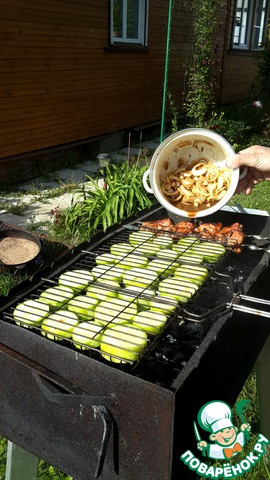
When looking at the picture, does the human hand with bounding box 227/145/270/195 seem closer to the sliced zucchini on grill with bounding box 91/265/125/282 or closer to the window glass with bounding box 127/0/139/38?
the sliced zucchini on grill with bounding box 91/265/125/282

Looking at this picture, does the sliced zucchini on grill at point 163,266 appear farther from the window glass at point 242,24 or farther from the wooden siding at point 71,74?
the window glass at point 242,24

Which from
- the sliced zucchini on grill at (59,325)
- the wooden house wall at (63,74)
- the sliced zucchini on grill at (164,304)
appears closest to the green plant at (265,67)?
the wooden house wall at (63,74)

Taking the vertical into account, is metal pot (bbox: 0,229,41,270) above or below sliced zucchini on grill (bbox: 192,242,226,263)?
below

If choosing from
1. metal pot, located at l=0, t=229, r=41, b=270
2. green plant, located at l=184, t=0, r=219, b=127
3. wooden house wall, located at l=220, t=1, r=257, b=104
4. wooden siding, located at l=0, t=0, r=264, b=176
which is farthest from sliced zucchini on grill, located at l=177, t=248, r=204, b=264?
wooden house wall, located at l=220, t=1, r=257, b=104

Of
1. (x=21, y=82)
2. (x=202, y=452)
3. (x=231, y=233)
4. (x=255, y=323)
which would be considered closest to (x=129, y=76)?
(x=21, y=82)

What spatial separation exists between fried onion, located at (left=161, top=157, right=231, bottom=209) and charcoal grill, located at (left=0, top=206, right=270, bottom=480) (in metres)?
0.67

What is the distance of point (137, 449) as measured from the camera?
4.94 ft

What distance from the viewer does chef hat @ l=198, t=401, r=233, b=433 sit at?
1.65 m

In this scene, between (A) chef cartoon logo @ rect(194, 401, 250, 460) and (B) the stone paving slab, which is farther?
(B) the stone paving slab

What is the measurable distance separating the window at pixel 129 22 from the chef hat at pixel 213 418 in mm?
8568

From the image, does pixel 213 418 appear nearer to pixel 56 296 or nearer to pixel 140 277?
pixel 140 277

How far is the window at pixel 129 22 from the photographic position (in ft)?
30.5

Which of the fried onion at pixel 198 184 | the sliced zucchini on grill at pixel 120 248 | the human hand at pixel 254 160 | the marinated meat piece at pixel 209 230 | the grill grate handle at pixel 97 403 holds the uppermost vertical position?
the human hand at pixel 254 160

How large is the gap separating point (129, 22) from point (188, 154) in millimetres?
8169
